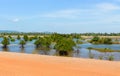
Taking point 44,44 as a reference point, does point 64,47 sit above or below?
above

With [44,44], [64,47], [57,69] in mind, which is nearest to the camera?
[57,69]

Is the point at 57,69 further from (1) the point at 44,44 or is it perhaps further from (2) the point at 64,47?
(1) the point at 44,44

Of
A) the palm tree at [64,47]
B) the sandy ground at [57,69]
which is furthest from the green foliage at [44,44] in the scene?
the sandy ground at [57,69]

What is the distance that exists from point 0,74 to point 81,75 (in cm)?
379

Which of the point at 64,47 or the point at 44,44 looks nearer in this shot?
the point at 64,47

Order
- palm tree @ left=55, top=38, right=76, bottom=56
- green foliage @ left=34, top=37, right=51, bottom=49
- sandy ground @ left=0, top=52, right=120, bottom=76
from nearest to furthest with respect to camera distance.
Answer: sandy ground @ left=0, top=52, right=120, bottom=76, palm tree @ left=55, top=38, right=76, bottom=56, green foliage @ left=34, top=37, right=51, bottom=49

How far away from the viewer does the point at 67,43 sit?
4016 cm

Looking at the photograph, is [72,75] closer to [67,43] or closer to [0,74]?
[0,74]

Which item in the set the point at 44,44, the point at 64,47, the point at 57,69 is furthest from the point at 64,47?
A: the point at 57,69

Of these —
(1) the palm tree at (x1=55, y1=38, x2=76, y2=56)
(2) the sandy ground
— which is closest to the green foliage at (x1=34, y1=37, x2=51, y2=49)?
(1) the palm tree at (x1=55, y1=38, x2=76, y2=56)

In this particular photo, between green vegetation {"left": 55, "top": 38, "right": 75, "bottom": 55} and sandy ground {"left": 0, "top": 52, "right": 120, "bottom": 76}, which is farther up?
sandy ground {"left": 0, "top": 52, "right": 120, "bottom": 76}

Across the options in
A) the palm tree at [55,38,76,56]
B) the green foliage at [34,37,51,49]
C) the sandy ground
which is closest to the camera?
the sandy ground

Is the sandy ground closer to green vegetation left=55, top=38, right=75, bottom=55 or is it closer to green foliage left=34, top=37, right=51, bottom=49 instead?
green vegetation left=55, top=38, right=75, bottom=55

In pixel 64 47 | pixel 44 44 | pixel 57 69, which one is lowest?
pixel 44 44
